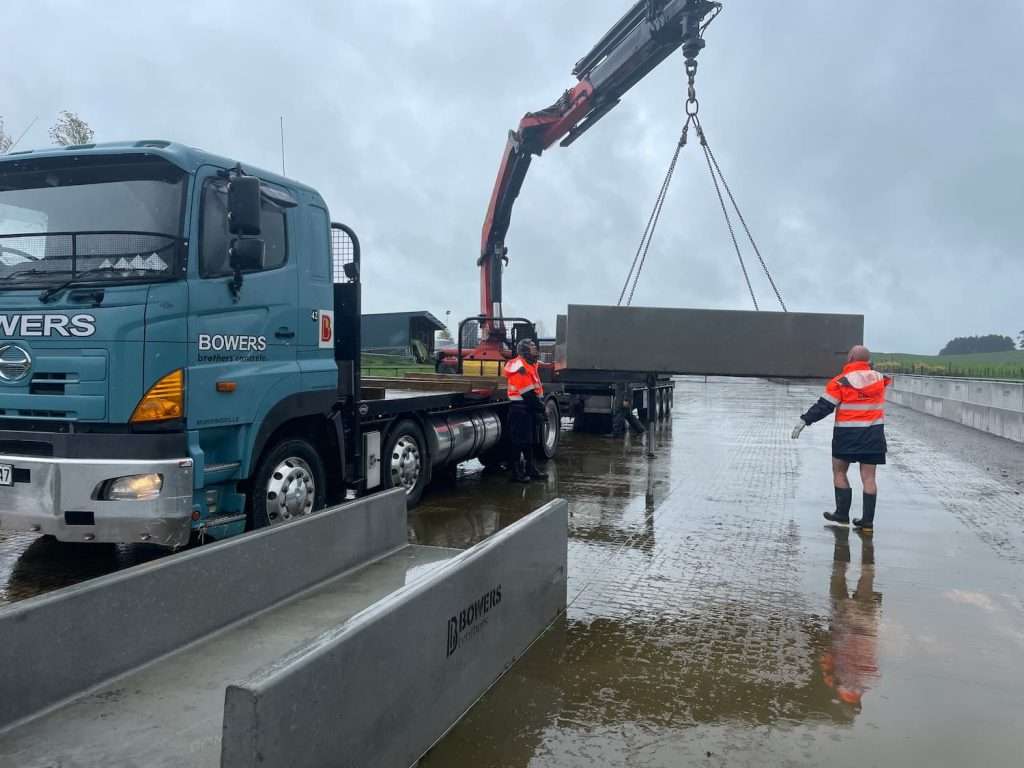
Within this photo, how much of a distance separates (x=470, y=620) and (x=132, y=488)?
249 cm

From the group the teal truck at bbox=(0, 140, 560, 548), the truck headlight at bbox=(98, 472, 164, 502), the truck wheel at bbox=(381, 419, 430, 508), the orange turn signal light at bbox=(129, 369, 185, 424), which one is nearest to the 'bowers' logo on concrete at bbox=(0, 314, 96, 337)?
the teal truck at bbox=(0, 140, 560, 548)

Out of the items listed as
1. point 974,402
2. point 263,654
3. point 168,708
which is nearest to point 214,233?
point 263,654

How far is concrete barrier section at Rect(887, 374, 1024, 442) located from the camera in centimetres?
1762

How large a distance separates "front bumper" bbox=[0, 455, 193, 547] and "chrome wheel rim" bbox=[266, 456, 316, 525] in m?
1.05

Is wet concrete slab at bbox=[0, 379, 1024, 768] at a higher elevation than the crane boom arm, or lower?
lower

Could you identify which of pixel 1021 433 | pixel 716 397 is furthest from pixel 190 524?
pixel 716 397

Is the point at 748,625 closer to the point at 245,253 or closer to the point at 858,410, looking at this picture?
the point at 858,410

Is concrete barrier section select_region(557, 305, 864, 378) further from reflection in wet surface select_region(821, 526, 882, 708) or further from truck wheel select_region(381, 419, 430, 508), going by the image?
reflection in wet surface select_region(821, 526, 882, 708)

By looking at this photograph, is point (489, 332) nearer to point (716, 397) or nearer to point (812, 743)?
point (812, 743)

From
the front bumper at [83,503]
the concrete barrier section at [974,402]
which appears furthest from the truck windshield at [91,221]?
the concrete barrier section at [974,402]

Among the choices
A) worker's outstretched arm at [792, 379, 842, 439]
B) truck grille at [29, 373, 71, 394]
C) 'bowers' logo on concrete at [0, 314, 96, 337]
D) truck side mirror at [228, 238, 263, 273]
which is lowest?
worker's outstretched arm at [792, 379, 842, 439]

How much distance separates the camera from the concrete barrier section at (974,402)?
1762 cm

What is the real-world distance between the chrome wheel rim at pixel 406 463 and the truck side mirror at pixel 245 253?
303 cm

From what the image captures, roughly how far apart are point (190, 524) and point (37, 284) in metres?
1.80
